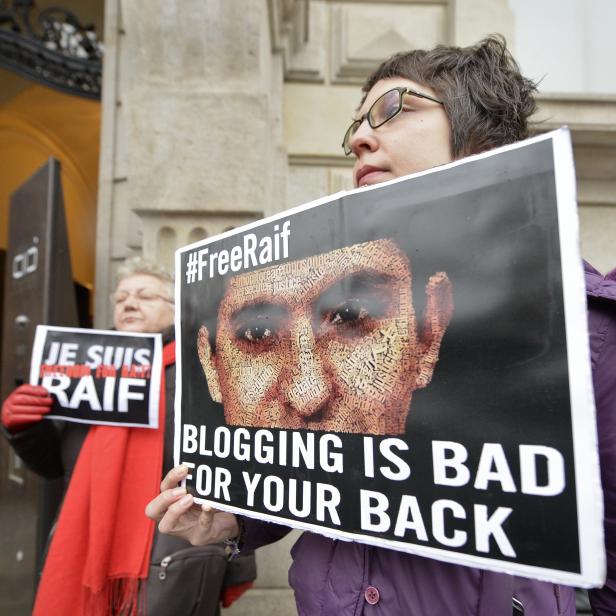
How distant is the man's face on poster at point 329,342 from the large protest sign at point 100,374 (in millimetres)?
800

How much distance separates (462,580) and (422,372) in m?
0.33

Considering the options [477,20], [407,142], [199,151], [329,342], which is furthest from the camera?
[477,20]

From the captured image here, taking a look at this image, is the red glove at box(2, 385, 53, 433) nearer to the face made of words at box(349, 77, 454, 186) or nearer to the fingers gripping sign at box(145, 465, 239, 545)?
the fingers gripping sign at box(145, 465, 239, 545)

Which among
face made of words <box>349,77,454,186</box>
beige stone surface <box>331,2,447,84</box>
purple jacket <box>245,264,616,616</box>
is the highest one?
beige stone surface <box>331,2,447,84</box>

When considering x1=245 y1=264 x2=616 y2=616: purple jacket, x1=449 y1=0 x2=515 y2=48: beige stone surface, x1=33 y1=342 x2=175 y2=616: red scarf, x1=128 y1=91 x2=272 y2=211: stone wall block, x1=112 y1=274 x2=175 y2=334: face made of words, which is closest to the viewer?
x1=245 y1=264 x2=616 y2=616: purple jacket

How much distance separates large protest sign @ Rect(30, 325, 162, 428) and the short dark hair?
3.93 ft

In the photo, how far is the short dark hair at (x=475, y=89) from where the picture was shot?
0.93m

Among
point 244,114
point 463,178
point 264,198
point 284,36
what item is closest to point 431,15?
point 284,36

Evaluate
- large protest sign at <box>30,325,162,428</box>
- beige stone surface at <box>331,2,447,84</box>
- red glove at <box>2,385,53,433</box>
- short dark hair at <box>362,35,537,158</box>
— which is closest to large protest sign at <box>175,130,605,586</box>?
short dark hair at <box>362,35,537,158</box>

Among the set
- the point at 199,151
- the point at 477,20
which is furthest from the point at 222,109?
the point at 477,20

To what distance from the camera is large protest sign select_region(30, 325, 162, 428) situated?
66.1 inches

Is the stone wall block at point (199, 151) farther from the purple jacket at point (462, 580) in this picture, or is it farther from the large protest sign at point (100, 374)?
the purple jacket at point (462, 580)

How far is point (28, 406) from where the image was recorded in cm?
173

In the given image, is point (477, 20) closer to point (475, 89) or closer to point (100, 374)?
point (475, 89)
